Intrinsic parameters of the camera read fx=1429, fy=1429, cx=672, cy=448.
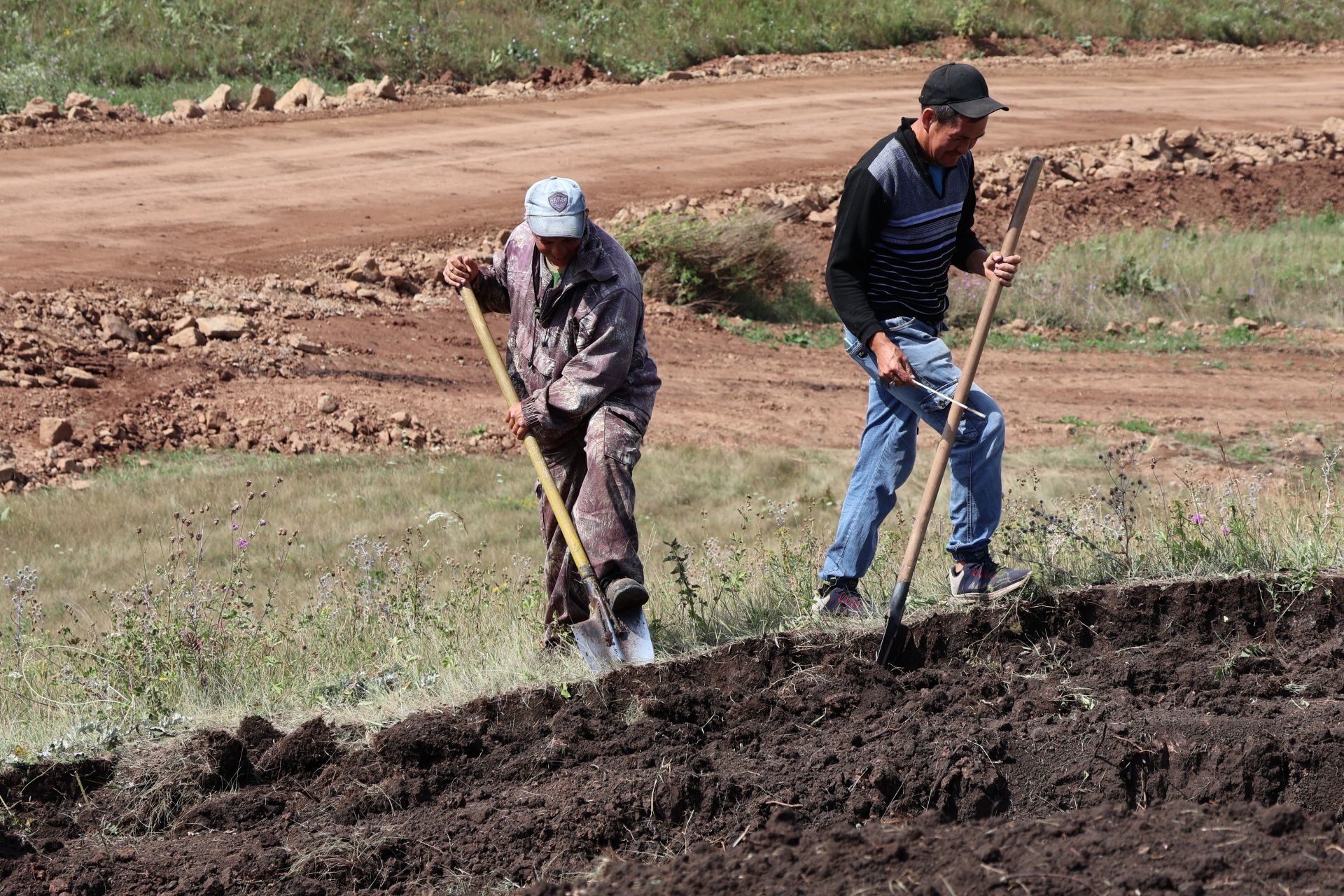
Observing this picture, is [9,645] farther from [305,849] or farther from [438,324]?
[438,324]

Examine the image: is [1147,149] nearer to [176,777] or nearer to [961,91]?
[961,91]

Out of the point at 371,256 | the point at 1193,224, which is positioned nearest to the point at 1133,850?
the point at 371,256

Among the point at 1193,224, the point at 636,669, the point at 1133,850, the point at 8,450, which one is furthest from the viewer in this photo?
the point at 1193,224

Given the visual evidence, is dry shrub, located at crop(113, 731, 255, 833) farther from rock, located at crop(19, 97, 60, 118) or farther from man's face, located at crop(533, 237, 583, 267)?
rock, located at crop(19, 97, 60, 118)

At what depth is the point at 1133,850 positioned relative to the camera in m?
3.32

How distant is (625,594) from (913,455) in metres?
1.20

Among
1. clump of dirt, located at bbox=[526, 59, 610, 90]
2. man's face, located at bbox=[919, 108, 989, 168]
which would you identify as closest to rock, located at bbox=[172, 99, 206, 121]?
clump of dirt, located at bbox=[526, 59, 610, 90]

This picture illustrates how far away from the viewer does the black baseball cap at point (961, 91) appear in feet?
15.3

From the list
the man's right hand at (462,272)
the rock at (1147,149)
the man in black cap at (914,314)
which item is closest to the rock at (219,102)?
the rock at (1147,149)

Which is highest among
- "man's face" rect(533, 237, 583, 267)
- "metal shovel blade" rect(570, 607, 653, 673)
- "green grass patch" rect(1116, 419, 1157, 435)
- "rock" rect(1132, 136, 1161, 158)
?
"man's face" rect(533, 237, 583, 267)

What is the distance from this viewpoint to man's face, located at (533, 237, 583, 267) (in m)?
4.75

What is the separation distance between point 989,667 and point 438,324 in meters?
7.81

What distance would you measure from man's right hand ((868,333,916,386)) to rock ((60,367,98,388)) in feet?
21.7

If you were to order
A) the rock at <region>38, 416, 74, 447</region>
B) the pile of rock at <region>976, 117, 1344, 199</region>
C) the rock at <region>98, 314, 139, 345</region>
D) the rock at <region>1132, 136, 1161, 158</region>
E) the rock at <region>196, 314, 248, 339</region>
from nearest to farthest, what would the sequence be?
the rock at <region>38, 416, 74, 447</region> < the rock at <region>98, 314, 139, 345</region> < the rock at <region>196, 314, 248, 339</region> < the pile of rock at <region>976, 117, 1344, 199</region> < the rock at <region>1132, 136, 1161, 158</region>
